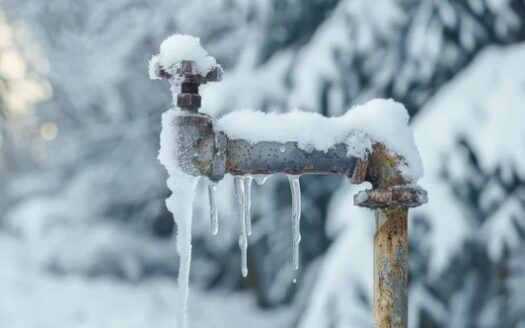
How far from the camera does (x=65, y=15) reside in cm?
608

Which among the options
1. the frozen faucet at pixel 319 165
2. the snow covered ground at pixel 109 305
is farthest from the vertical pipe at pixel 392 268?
the snow covered ground at pixel 109 305

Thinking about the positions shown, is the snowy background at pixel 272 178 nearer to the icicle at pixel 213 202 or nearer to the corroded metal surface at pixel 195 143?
the icicle at pixel 213 202

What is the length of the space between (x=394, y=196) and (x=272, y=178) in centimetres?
359

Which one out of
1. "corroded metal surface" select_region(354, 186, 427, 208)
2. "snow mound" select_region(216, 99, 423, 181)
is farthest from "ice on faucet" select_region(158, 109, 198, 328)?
"corroded metal surface" select_region(354, 186, 427, 208)

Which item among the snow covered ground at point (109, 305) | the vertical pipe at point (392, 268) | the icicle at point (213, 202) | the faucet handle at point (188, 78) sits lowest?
the snow covered ground at point (109, 305)

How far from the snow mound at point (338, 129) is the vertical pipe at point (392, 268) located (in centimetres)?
10

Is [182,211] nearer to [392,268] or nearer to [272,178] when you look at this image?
[392,268]

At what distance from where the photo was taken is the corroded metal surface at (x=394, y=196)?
157 centimetres

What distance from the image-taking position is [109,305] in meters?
5.84

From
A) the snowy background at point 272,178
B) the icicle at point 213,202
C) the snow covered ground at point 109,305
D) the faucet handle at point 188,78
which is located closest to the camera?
the faucet handle at point 188,78

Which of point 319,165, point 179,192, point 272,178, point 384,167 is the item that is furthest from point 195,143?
point 272,178

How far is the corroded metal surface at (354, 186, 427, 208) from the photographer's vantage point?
1.57m

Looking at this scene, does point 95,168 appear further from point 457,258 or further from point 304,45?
point 457,258

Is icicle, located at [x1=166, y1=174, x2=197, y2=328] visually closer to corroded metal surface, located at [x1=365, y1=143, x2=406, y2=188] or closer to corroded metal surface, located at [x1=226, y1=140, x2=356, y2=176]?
corroded metal surface, located at [x1=226, y1=140, x2=356, y2=176]
